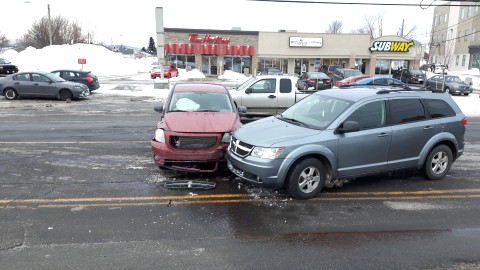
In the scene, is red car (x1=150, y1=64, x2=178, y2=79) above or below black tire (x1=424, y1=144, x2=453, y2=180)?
above

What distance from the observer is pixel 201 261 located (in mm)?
3955

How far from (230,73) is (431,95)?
38853 mm

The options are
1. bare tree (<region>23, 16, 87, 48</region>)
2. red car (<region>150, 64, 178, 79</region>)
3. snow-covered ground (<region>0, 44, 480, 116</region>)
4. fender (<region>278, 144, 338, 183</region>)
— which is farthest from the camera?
bare tree (<region>23, 16, 87, 48</region>)

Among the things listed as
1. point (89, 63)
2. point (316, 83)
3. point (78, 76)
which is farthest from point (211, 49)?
point (89, 63)

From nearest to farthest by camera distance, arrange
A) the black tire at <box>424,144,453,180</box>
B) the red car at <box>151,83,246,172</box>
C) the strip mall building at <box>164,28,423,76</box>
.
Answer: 1. the red car at <box>151,83,246,172</box>
2. the black tire at <box>424,144,453,180</box>
3. the strip mall building at <box>164,28,423,76</box>

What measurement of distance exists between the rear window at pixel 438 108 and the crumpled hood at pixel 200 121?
3.50 metres

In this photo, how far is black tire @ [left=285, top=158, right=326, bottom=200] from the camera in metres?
5.61

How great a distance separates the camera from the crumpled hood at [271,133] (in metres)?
5.62

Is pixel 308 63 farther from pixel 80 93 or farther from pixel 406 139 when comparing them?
pixel 406 139

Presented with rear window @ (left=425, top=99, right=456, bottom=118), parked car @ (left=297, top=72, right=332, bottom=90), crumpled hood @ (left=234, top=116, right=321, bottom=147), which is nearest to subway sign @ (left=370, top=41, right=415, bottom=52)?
parked car @ (left=297, top=72, right=332, bottom=90)

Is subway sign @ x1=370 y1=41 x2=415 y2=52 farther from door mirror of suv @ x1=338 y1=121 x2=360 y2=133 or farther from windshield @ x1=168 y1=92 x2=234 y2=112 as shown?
door mirror of suv @ x1=338 y1=121 x2=360 y2=133

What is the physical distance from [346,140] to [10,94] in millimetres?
19913

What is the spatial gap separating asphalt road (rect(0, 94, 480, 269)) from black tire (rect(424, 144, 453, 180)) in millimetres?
166

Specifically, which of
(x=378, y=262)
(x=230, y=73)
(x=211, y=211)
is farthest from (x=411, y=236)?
(x=230, y=73)
